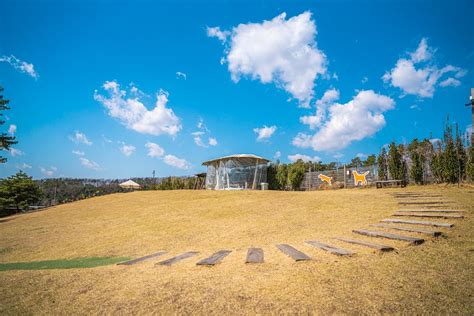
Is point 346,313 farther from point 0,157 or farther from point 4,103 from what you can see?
point 4,103

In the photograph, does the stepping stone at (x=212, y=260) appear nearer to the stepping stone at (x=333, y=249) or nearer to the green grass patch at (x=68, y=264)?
the stepping stone at (x=333, y=249)

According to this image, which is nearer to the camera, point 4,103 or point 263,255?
point 263,255

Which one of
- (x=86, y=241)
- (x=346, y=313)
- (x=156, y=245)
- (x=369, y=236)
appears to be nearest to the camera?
(x=346, y=313)

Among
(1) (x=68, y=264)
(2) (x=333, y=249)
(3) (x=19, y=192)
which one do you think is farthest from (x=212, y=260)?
(3) (x=19, y=192)

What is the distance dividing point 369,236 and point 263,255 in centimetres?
240

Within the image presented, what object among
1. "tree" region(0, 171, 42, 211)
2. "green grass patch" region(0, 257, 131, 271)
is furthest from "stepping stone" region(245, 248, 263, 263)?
"tree" region(0, 171, 42, 211)

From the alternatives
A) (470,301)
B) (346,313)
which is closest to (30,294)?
(346,313)

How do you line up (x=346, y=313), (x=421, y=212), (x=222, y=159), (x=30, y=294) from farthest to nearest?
(x=222, y=159), (x=421, y=212), (x=30, y=294), (x=346, y=313)

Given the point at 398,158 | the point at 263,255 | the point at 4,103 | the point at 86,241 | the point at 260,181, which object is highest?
the point at 4,103

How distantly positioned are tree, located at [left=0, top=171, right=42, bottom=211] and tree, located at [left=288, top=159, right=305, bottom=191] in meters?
25.9

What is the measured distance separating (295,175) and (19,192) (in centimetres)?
2696

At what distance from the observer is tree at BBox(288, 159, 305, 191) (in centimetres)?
2201

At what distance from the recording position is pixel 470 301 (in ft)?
7.14

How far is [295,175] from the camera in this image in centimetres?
2194
